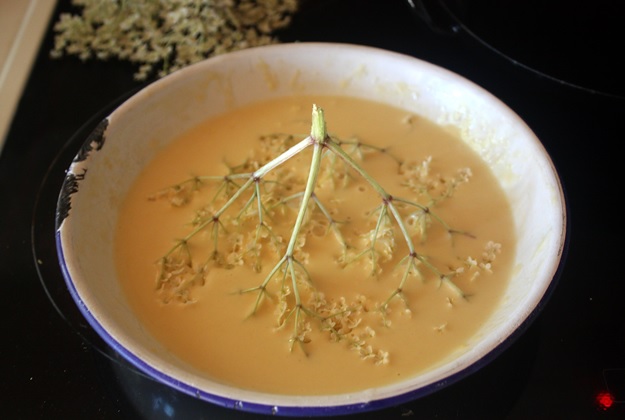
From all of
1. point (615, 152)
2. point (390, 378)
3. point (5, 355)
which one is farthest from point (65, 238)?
point (615, 152)

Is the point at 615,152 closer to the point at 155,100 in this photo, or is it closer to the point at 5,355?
Answer: the point at 155,100

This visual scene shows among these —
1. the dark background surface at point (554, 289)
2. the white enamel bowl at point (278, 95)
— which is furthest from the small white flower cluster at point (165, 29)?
the white enamel bowl at point (278, 95)

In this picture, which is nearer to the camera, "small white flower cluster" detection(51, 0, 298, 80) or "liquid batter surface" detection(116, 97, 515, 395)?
"liquid batter surface" detection(116, 97, 515, 395)

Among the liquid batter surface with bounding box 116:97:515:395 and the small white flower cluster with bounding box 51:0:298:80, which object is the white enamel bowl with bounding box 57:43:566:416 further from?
the small white flower cluster with bounding box 51:0:298:80

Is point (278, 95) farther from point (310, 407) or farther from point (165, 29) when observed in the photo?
point (310, 407)

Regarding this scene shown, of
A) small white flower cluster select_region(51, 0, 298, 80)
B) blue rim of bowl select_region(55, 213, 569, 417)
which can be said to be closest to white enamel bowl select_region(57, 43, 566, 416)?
blue rim of bowl select_region(55, 213, 569, 417)

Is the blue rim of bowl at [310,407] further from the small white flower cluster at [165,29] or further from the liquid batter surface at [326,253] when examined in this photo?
the small white flower cluster at [165,29]

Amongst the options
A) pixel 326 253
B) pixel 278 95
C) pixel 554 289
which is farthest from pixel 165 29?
pixel 554 289
